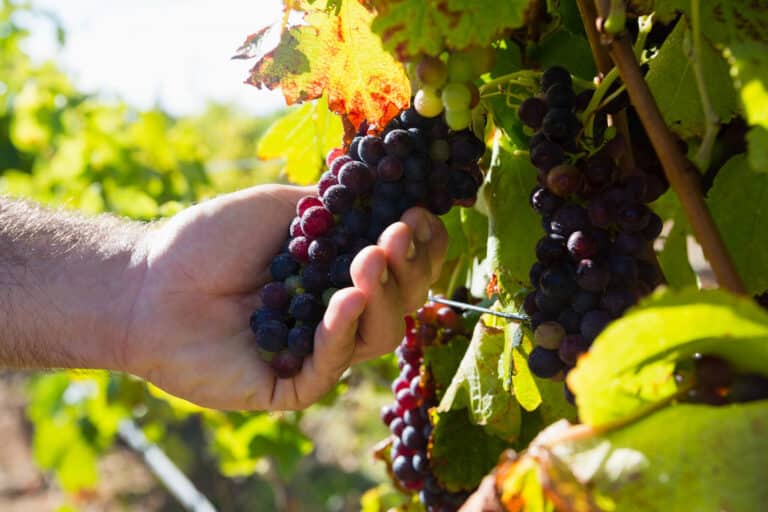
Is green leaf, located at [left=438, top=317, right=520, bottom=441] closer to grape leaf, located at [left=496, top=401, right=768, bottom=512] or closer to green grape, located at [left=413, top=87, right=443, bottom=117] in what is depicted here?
green grape, located at [left=413, top=87, right=443, bottom=117]

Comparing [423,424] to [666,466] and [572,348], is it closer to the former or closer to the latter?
[572,348]

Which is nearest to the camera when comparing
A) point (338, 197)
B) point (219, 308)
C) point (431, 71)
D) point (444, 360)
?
point (431, 71)

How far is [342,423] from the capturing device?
795 cm

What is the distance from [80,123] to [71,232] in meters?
3.76

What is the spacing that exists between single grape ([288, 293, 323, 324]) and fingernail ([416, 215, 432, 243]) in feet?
0.56

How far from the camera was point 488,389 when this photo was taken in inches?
52.4

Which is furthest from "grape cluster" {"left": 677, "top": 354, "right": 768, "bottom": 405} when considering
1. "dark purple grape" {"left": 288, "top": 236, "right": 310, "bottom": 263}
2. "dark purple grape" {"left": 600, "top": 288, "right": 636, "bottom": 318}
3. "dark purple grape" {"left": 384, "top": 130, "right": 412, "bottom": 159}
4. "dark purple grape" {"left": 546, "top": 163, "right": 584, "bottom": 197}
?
"dark purple grape" {"left": 288, "top": 236, "right": 310, "bottom": 263}

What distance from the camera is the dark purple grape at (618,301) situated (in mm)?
943

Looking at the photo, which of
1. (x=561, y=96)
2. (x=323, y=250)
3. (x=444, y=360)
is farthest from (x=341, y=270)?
(x=444, y=360)

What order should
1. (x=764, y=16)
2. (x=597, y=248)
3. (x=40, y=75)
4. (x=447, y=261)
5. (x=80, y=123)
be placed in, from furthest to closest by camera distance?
(x=40, y=75), (x=80, y=123), (x=447, y=261), (x=597, y=248), (x=764, y=16)

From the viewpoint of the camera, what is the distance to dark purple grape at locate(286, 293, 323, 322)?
3.82ft

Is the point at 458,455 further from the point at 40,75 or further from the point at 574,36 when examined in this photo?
the point at 40,75

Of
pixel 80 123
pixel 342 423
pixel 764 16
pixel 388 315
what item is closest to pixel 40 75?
pixel 80 123

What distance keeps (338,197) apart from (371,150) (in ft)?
0.25
